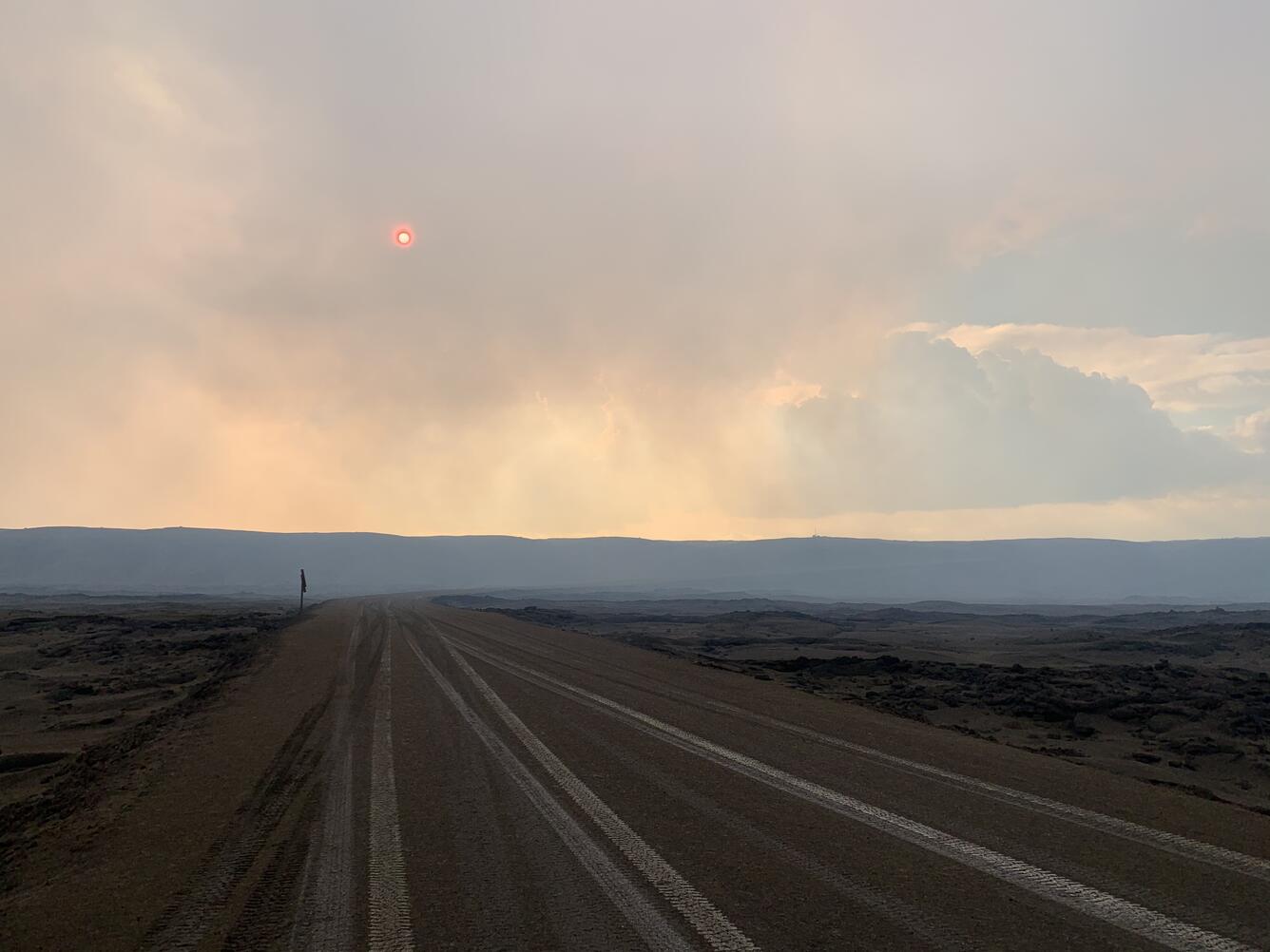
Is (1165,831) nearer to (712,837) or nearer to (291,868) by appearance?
(712,837)

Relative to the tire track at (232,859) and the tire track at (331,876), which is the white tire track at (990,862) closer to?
the tire track at (331,876)

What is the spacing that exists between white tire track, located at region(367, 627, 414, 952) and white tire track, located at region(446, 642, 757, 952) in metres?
2.11

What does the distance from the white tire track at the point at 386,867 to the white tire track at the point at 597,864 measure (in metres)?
1.61

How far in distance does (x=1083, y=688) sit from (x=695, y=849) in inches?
737

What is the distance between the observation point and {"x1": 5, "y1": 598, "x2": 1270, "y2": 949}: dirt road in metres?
5.46

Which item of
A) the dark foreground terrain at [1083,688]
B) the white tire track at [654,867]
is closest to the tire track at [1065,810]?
the dark foreground terrain at [1083,688]

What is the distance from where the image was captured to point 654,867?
6574mm

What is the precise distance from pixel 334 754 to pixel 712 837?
22.7 ft

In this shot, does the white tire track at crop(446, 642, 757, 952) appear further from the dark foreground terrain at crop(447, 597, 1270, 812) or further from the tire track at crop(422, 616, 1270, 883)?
the dark foreground terrain at crop(447, 597, 1270, 812)

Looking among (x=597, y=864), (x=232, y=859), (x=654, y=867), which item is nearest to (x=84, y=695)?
(x=232, y=859)

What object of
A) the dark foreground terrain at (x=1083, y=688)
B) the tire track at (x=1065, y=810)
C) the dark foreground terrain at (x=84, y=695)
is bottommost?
the dark foreground terrain at (x=1083, y=688)

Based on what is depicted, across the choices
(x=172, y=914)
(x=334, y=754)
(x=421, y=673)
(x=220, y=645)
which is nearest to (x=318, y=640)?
(x=220, y=645)

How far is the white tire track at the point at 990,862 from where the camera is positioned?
5.33 metres

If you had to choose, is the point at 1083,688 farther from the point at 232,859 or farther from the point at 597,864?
the point at 232,859
